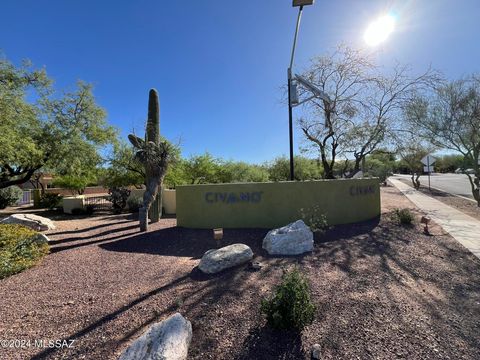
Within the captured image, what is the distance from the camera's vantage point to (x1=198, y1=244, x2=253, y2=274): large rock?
17.1 feet

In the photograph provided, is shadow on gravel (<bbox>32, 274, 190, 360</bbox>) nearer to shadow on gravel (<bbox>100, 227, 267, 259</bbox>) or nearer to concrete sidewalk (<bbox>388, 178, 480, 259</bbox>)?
shadow on gravel (<bbox>100, 227, 267, 259</bbox>)

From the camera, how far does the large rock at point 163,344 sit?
265cm

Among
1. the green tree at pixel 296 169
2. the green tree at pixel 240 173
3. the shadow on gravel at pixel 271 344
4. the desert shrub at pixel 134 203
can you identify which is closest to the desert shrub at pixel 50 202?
the desert shrub at pixel 134 203

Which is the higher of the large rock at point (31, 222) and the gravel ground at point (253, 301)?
the large rock at point (31, 222)

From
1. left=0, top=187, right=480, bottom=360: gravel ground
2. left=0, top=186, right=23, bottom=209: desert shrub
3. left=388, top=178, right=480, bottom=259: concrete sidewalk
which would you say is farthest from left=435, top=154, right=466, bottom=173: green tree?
left=0, top=186, right=23, bottom=209: desert shrub

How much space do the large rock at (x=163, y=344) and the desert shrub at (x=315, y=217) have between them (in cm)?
610

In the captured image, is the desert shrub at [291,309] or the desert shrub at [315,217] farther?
the desert shrub at [315,217]

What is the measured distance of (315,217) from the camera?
8.51 metres

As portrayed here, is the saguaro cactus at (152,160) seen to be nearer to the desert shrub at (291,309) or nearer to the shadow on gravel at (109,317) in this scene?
the shadow on gravel at (109,317)

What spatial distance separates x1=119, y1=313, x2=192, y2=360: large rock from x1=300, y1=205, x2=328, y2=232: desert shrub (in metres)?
6.10

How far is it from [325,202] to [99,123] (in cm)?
1328

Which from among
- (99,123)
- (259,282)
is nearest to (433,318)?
(259,282)

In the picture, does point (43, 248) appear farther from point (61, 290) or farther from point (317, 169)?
point (317, 169)

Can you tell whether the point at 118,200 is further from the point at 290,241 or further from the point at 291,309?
the point at 291,309
